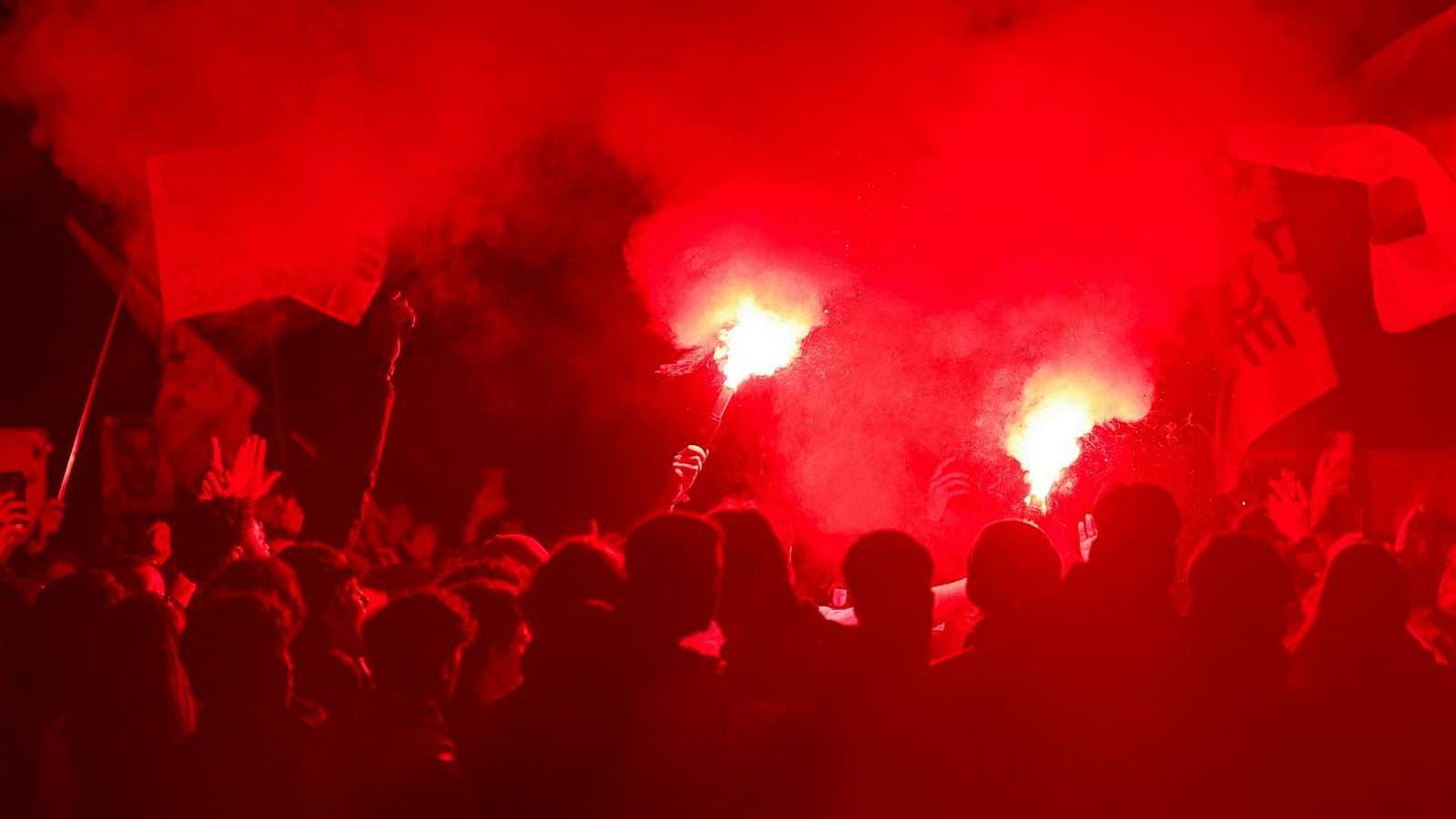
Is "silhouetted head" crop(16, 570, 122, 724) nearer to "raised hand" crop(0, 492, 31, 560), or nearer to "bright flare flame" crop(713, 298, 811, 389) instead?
"raised hand" crop(0, 492, 31, 560)

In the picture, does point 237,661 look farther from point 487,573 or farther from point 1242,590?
point 1242,590

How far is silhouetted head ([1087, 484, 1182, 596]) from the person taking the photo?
305cm

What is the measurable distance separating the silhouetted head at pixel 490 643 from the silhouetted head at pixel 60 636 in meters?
0.85

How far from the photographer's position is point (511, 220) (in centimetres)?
989

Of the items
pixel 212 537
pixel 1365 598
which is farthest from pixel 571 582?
pixel 212 537

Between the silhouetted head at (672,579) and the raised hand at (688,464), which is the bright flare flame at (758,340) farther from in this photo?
the silhouetted head at (672,579)

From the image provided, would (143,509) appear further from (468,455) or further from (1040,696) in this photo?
(1040,696)

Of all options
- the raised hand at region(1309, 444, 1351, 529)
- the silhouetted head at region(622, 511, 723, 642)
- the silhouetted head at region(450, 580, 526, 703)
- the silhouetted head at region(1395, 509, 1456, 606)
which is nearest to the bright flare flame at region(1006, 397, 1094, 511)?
the raised hand at region(1309, 444, 1351, 529)

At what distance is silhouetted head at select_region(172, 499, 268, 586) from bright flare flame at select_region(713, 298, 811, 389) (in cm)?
258

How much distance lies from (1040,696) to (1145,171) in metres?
6.52

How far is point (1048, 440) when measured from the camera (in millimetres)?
7430

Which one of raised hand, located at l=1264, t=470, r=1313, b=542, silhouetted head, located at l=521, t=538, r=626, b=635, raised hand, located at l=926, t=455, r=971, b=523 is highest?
raised hand, located at l=1264, t=470, r=1313, b=542

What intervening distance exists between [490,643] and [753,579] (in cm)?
66

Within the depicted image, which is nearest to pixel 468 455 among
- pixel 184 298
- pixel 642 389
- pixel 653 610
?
pixel 642 389
